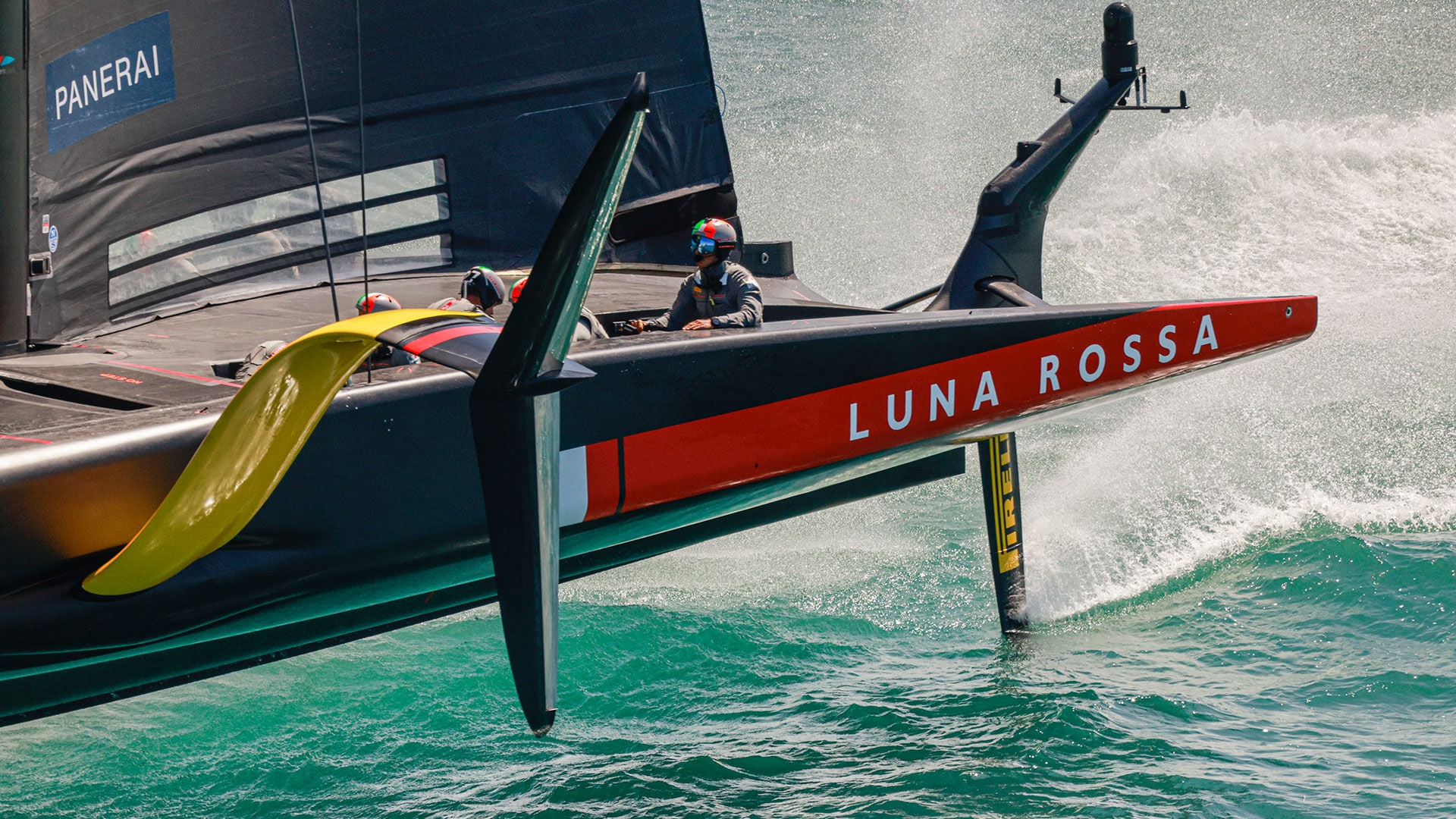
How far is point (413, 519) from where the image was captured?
97.9 inches

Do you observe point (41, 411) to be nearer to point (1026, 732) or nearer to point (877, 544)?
point (1026, 732)

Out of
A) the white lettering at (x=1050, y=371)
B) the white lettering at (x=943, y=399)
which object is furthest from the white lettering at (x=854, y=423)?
the white lettering at (x=1050, y=371)

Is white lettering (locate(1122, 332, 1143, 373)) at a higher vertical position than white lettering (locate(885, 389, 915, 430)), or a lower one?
higher

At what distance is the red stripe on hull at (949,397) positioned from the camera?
9.19 ft

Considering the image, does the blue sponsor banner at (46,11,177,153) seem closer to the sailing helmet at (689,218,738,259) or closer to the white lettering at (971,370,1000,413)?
the sailing helmet at (689,218,738,259)

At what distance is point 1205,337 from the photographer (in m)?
3.57

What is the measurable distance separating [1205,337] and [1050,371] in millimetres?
558

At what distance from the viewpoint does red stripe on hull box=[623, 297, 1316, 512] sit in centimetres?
280

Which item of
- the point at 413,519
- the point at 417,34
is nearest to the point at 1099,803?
the point at 413,519

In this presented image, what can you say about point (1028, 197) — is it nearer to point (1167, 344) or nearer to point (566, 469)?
point (1167, 344)

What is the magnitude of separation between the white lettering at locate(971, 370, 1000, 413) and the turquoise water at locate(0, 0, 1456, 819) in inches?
33.9

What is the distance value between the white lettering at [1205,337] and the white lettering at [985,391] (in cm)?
70

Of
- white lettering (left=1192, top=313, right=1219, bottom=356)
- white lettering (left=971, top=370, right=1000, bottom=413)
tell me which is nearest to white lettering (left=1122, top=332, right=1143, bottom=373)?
white lettering (left=1192, top=313, right=1219, bottom=356)

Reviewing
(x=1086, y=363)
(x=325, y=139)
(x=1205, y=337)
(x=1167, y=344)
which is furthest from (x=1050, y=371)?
(x=325, y=139)
